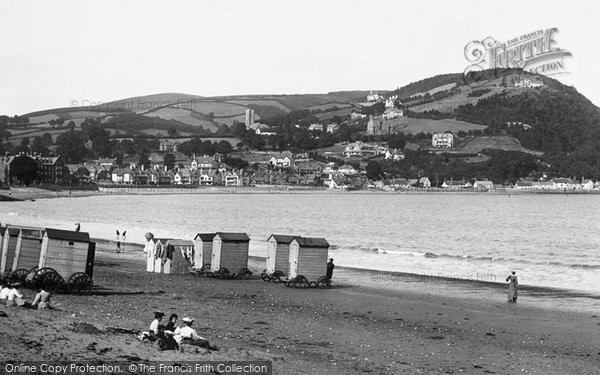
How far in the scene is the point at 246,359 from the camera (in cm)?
1633

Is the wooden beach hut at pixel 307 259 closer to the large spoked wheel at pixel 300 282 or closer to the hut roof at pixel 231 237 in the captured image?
the large spoked wheel at pixel 300 282

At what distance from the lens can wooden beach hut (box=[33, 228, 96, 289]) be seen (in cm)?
2627

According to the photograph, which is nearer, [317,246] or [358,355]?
[358,355]

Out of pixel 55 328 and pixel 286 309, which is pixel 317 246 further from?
pixel 55 328

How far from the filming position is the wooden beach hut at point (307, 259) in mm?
31953

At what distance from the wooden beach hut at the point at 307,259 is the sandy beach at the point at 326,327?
3.12ft

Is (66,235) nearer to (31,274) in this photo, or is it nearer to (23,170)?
(31,274)

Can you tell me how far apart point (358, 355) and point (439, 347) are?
97.5 inches

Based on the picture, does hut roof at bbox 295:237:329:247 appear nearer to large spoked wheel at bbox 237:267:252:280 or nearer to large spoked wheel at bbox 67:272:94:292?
large spoked wheel at bbox 237:267:252:280

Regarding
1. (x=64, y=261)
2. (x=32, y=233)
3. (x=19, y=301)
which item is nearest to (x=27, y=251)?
(x=32, y=233)

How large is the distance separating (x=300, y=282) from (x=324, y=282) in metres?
1.13

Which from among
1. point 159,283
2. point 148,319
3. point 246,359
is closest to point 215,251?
point 159,283

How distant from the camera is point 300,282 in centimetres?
3181

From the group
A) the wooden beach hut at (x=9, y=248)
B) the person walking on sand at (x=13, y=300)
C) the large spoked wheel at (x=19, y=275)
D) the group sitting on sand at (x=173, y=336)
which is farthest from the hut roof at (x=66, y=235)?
the group sitting on sand at (x=173, y=336)
